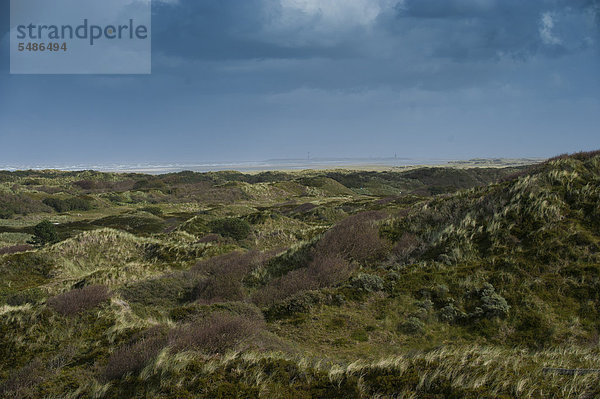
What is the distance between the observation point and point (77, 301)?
1141 centimetres

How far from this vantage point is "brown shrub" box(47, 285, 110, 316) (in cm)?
1099

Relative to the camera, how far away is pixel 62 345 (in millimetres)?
9312

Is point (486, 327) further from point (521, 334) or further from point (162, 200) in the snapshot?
point (162, 200)

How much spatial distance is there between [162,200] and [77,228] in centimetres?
4859

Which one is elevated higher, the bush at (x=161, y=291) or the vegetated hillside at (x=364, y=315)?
the vegetated hillside at (x=364, y=315)

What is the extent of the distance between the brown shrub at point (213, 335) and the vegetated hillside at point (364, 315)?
0.13 ft

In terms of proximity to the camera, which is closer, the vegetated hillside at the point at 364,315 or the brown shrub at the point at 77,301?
the vegetated hillside at the point at 364,315

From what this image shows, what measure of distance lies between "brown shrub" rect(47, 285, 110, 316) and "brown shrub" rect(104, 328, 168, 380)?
4254 millimetres

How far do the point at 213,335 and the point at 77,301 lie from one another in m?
6.52

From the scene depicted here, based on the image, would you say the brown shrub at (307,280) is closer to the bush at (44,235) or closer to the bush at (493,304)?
the bush at (493,304)

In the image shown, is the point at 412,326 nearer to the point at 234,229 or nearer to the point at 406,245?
the point at 406,245

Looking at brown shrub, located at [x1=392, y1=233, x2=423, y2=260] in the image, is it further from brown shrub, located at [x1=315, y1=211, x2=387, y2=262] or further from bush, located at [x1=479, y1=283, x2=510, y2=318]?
bush, located at [x1=479, y1=283, x2=510, y2=318]

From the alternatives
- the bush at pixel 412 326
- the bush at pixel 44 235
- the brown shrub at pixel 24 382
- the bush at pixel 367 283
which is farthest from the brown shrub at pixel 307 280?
the bush at pixel 44 235

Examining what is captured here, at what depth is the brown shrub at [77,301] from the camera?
36.1 ft
